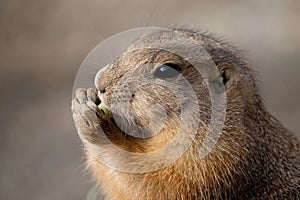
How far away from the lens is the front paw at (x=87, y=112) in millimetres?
1960

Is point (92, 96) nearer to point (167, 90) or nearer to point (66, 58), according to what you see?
point (167, 90)

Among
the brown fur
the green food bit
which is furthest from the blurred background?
the green food bit

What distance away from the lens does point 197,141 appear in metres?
1.99

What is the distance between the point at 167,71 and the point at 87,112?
0.25 metres

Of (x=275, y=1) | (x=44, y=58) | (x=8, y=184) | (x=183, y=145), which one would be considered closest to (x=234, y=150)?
(x=183, y=145)

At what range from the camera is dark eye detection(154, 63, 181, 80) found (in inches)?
77.7

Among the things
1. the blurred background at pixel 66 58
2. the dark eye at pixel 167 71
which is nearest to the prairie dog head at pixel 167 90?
the dark eye at pixel 167 71

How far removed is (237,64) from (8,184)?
2071mm

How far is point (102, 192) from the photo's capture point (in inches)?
89.3

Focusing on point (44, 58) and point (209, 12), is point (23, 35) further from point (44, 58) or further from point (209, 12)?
point (209, 12)

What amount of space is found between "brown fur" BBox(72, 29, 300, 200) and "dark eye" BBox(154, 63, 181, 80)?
2 cm

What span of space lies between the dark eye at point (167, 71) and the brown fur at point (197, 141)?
0.02 m

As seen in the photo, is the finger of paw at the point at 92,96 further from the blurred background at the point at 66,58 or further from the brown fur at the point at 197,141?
the blurred background at the point at 66,58

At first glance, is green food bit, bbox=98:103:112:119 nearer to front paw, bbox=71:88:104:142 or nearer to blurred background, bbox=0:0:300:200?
front paw, bbox=71:88:104:142
